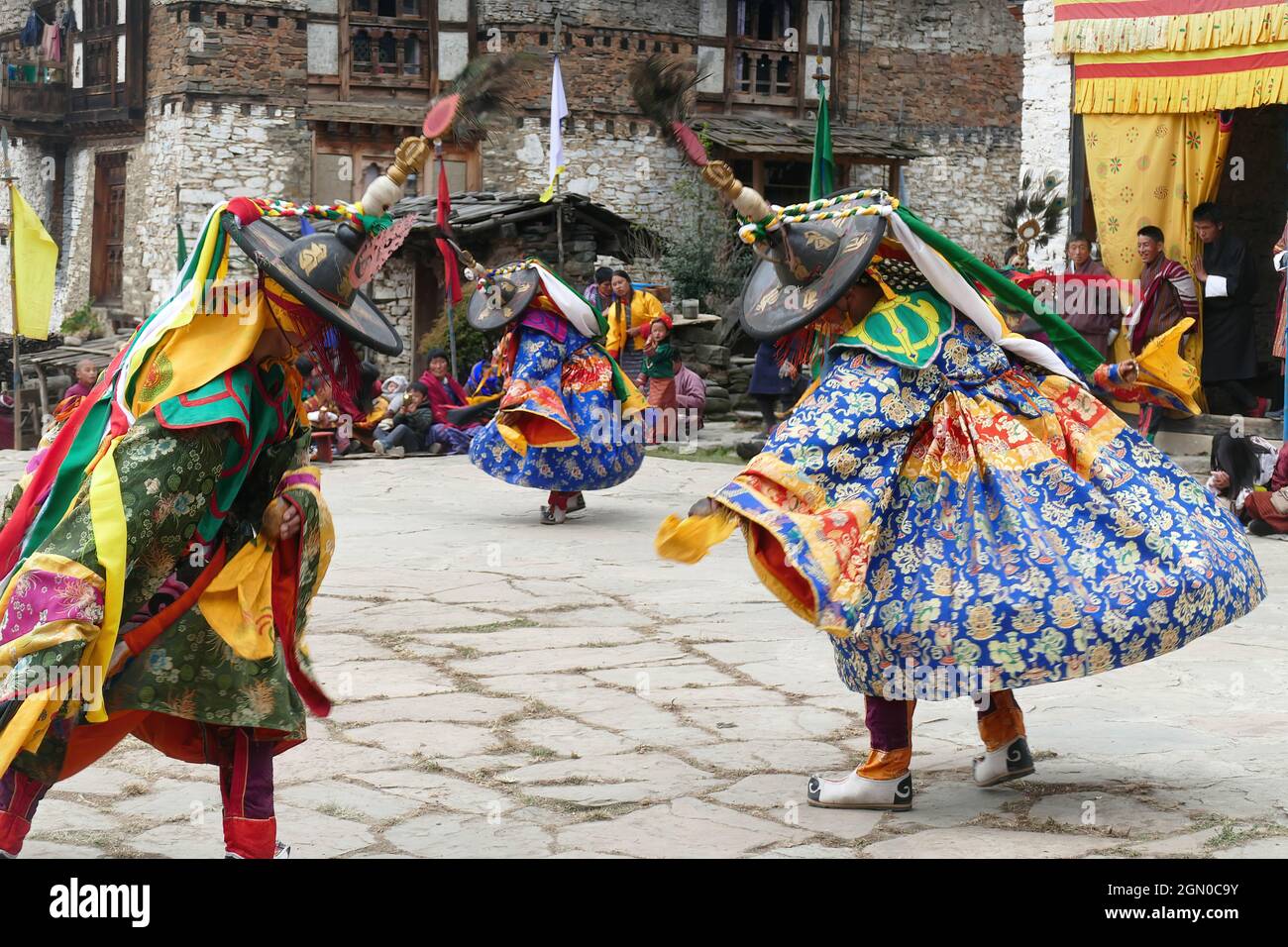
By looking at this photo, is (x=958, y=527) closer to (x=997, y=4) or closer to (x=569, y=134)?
(x=569, y=134)

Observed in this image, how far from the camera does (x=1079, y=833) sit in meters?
3.88

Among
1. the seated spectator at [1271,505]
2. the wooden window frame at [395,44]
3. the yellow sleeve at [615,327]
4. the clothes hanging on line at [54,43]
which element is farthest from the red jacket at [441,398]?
the clothes hanging on line at [54,43]

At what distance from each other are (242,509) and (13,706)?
65cm

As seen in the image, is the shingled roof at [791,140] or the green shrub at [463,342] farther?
the shingled roof at [791,140]

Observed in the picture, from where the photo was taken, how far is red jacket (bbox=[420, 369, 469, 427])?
1485 cm

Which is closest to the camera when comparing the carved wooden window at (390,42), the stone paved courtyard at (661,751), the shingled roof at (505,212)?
the stone paved courtyard at (661,751)

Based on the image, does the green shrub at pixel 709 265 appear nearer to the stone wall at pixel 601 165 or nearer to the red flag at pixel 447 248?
the stone wall at pixel 601 165

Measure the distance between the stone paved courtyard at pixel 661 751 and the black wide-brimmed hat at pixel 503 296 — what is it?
2.40 m

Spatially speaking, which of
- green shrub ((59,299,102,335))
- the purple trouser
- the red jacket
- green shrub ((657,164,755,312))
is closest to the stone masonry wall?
the red jacket

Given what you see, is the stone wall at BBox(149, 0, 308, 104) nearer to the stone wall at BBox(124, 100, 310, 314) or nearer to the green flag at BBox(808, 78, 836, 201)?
the stone wall at BBox(124, 100, 310, 314)

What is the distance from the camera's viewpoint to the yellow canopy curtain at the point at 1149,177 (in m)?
11.3

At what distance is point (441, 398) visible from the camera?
1502 cm

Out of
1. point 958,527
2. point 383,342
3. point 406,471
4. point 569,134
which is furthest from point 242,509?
point 569,134

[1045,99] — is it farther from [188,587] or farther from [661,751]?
[188,587]
